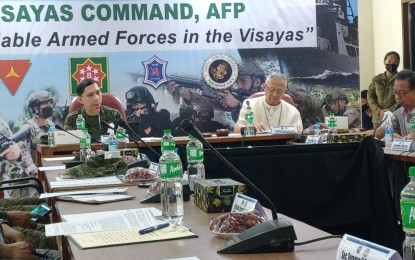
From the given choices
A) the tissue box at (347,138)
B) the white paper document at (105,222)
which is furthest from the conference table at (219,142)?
the white paper document at (105,222)

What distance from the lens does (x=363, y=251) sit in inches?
44.7

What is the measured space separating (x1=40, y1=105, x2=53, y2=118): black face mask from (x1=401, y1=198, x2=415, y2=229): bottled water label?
5693 millimetres

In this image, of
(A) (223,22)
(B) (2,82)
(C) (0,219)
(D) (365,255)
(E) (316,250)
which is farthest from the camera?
(A) (223,22)

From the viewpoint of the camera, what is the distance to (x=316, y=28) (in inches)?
280

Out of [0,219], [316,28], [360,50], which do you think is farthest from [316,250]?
[360,50]

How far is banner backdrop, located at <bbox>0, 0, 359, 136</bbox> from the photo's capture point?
21.0ft

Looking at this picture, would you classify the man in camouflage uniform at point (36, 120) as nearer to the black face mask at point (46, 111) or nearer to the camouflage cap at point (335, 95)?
the black face mask at point (46, 111)

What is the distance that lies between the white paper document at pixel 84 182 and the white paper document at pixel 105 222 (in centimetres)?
72

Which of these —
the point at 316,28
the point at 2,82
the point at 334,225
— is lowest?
the point at 334,225

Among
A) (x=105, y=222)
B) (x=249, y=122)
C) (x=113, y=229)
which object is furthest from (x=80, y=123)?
(x=113, y=229)

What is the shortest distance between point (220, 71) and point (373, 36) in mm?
2187

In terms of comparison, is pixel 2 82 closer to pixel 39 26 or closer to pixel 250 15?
A: pixel 39 26

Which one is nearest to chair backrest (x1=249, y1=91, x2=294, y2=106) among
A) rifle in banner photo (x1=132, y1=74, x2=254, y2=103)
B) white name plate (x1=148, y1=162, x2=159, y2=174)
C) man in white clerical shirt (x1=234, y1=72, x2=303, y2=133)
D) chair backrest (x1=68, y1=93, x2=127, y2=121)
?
man in white clerical shirt (x1=234, y1=72, x2=303, y2=133)

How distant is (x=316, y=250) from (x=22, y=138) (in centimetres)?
544
